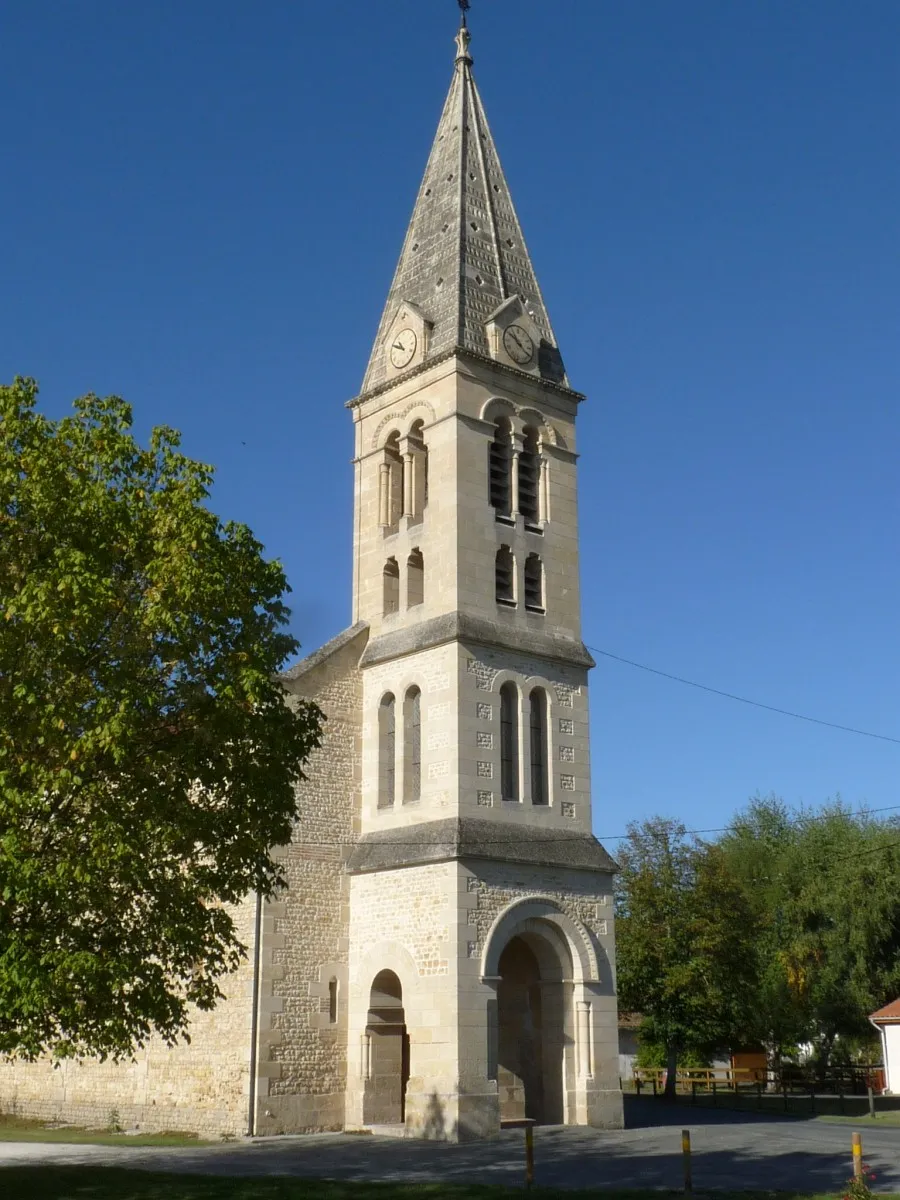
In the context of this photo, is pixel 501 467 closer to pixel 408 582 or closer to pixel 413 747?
pixel 408 582

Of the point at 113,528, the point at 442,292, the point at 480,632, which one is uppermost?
the point at 442,292

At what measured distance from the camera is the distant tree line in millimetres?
37062

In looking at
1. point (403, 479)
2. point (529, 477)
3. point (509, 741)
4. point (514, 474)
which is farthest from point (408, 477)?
point (509, 741)

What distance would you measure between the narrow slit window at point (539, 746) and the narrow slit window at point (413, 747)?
2527 mm

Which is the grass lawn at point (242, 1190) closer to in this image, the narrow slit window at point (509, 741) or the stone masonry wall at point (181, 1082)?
the stone masonry wall at point (181, 1082)

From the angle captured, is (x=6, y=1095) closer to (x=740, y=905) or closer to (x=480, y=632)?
(x=480, y=632)

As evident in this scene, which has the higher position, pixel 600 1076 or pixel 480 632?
pixel 480 632

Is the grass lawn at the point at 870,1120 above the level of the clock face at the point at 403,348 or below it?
below

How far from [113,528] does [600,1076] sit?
1703 cm

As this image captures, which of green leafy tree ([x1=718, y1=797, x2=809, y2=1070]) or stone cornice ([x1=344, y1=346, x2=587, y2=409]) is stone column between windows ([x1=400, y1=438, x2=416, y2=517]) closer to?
stone cornice ([x1=344, y1=346, x2=587, y2=409])

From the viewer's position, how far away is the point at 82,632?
14797 mm

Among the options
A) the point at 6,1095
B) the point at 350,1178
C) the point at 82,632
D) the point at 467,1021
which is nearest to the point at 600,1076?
the point at 467,1021

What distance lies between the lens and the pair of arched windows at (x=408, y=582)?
29.4 meters

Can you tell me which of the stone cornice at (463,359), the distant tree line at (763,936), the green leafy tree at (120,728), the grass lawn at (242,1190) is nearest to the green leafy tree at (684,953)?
the distant tree line at (763,936)
